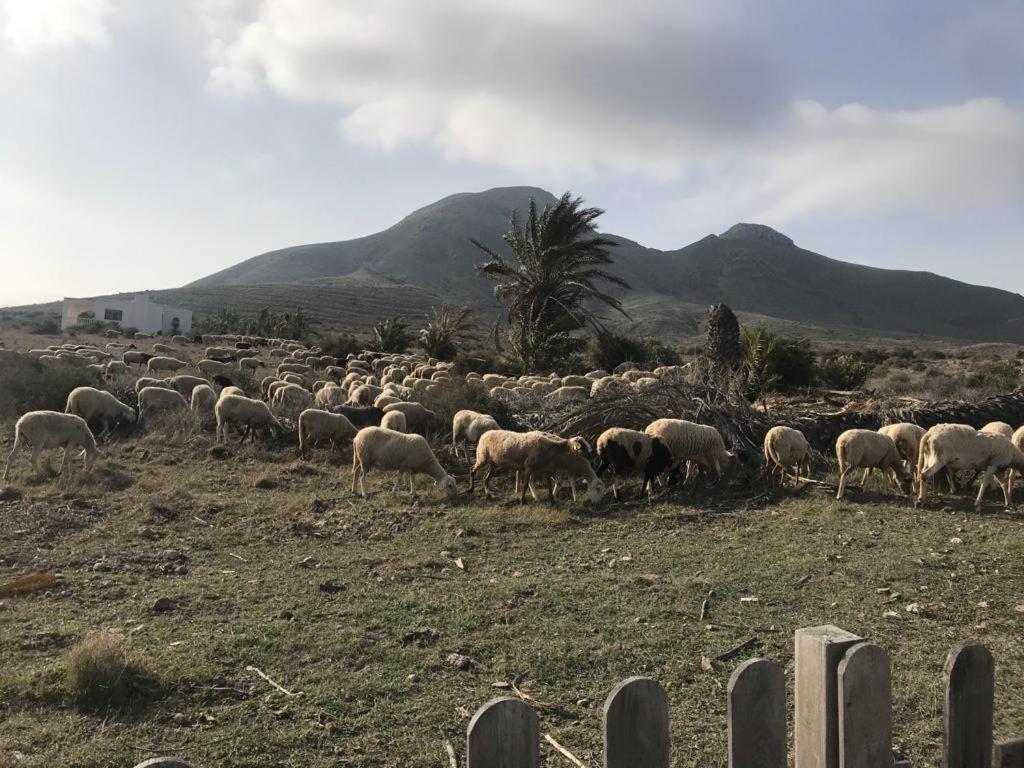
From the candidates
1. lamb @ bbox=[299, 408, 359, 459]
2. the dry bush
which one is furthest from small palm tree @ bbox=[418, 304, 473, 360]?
the dry bush

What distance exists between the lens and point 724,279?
154 metres

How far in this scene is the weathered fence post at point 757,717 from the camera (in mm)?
2307

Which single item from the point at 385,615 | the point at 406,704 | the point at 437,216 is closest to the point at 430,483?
the point at 385,615

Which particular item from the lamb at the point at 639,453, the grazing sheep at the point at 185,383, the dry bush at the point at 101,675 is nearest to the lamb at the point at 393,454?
the lamb at the point at 639,453

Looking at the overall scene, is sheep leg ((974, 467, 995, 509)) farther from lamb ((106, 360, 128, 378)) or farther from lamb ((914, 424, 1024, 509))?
lamb ((106, 360, 128, 378))

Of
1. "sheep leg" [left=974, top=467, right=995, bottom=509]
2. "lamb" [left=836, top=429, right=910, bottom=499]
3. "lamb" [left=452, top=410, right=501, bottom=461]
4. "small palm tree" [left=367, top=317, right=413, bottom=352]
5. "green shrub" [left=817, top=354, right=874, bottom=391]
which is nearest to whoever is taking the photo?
"sheep leg" [left=974, top=467, right=995, bottom=509]

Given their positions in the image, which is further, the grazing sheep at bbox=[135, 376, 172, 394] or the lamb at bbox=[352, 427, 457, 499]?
the grazing sheep at bbox=[135, 376, 172, 394]

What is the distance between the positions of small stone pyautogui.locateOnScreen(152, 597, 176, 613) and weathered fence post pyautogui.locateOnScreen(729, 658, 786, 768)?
566cm

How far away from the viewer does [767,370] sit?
2131 centimetres

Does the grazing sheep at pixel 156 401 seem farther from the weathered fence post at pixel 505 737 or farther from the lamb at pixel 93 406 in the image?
the weathered fence post at pixel 505 737

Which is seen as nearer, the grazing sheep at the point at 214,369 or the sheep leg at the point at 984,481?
the sheep leg at the point at 984,481

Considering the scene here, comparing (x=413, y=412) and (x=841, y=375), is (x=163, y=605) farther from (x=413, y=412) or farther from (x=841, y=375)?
(x=841, y=375)

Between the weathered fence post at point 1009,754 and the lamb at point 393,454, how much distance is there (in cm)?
948

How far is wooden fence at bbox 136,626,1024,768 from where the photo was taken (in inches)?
84.8
